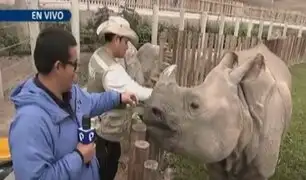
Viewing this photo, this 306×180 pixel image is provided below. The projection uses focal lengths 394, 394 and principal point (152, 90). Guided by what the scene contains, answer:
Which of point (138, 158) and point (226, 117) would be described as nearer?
point (226, 117)

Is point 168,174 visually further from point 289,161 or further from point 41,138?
point 41,138

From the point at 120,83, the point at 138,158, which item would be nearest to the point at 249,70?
the point at 120,83

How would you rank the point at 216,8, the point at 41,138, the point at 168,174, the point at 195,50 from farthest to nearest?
the point at 216,8 < the point at 195,50 < the point at 168,174 < the point at 41,138

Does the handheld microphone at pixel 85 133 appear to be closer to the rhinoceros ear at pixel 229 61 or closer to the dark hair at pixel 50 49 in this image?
the dark hair at pixel 50 49

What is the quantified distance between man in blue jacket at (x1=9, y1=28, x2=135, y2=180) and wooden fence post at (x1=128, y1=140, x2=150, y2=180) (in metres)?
0.96

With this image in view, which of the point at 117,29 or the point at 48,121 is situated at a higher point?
the point at 117,29

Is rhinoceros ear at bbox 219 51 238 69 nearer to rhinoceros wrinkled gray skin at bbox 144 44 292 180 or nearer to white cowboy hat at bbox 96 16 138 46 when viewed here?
rhinoceros wrinkled gray skin at bbox 144 44 292 180

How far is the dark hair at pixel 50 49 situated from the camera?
1.98 metres

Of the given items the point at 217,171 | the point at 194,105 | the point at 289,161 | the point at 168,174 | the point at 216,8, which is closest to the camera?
the point at 194,105

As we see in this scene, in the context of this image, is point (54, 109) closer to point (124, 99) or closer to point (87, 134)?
point (87, 134)

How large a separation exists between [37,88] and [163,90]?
36.8 inches

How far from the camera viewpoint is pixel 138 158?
3.17 meters

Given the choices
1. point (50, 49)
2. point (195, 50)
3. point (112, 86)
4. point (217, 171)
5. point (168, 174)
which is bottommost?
point (168, 174)

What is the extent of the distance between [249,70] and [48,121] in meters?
1.60
